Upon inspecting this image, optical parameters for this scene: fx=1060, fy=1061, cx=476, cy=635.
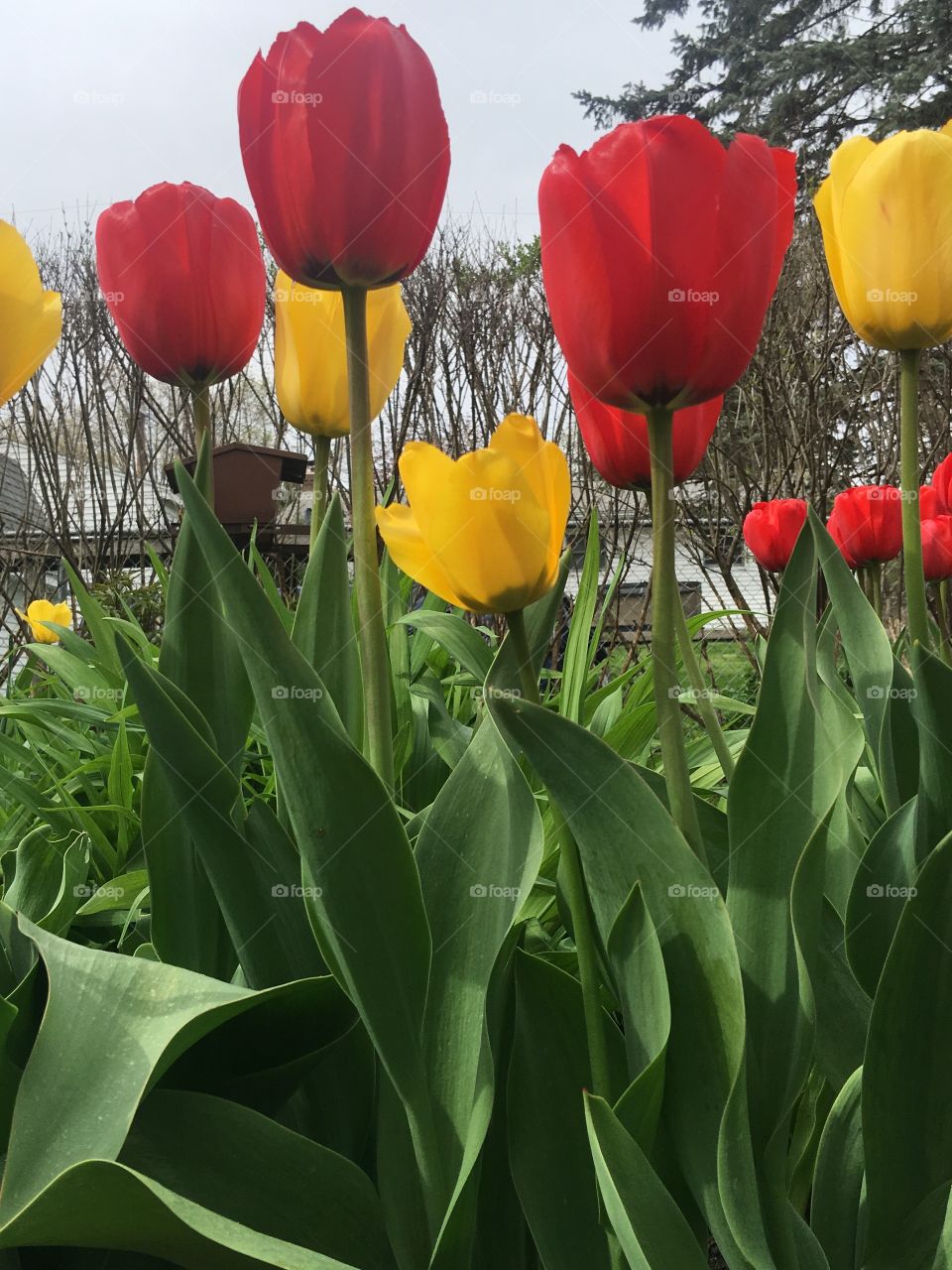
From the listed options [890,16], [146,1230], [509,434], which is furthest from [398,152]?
[890,16]

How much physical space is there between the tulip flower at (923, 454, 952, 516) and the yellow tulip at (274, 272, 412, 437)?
827mm

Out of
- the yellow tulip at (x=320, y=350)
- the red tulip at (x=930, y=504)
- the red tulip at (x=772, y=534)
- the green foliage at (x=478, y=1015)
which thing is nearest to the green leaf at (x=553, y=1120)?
the green foliage at (x=478, y=1015)

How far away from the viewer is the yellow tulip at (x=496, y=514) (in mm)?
511

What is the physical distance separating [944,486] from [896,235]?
73cm

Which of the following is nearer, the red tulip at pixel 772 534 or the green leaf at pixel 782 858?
the green leaf at pixel 782 858

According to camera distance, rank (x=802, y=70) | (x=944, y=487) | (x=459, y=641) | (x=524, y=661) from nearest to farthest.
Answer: (x=524, y=661)
(x=459, y=641)
(x=944, y=487)
(x=802, y=70)

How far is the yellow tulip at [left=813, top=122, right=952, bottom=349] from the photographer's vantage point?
26.4 inches

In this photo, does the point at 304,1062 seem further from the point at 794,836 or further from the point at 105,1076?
the point at 794,836

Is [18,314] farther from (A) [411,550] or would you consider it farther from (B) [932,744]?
(B) [932,744]

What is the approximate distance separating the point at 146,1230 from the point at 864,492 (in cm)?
126

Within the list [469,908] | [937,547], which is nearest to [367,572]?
[469,908]

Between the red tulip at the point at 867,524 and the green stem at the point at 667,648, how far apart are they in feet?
3.16

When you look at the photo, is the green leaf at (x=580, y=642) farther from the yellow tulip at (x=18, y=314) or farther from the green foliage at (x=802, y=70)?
the green foliage at (x=802, y=70)

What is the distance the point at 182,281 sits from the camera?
68cm
